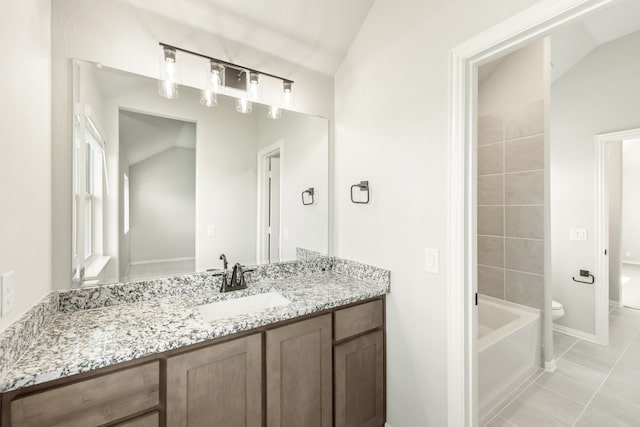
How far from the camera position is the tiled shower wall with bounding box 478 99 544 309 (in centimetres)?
239

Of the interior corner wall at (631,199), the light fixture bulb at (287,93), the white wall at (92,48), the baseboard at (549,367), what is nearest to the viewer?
the white wall at (92,48)

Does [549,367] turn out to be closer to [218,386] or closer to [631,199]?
[218,386]

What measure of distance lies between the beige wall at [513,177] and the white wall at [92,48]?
258cm

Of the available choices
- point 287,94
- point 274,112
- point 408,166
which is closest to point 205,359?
point 408,166

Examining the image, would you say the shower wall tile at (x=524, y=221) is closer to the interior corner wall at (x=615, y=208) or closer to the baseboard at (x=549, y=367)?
the baseboard at (x=549, y=367)

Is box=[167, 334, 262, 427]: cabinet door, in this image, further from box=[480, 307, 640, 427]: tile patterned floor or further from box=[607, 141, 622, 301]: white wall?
box=[607, 141, 622, 301]: white wall

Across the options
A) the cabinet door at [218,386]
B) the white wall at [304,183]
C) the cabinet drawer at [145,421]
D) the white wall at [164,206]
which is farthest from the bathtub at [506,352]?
the white wall at [164,206]

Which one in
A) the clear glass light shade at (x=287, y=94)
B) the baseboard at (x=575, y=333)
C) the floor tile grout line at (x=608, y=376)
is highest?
the clear glass light shade at (x=287, y=94)

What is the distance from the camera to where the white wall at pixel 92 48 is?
4.04 ft

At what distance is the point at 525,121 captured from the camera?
8.10ft

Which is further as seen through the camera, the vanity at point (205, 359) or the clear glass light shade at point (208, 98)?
the clear glass light shade at point (208, 98)

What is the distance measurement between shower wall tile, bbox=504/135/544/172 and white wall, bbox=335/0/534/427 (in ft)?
5.32

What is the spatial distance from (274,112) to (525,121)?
2.28m

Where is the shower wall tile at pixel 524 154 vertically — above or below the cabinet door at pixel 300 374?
above
